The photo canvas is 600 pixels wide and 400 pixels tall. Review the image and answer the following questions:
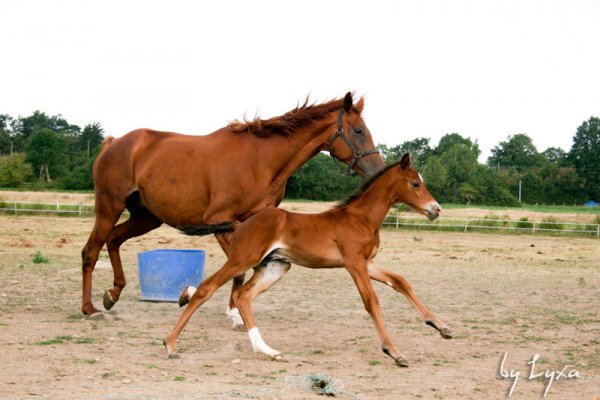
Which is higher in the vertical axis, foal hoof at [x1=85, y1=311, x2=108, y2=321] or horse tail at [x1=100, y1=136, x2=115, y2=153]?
horse tail at [x1=100, y1=136, x2=115, y2=153]

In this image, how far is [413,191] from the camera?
7.06 m

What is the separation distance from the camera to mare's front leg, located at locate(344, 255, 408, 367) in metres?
6.32

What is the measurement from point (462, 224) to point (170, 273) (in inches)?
892

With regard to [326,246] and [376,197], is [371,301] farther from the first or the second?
[376,197]

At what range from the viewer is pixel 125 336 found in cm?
751

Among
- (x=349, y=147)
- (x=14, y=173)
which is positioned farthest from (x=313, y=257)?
(x=14, y=173)

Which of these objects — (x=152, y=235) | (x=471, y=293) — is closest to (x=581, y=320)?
(x=471, y=293)

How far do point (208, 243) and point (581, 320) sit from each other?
14.8 m

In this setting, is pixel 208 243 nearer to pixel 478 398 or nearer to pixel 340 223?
pixel 340 223

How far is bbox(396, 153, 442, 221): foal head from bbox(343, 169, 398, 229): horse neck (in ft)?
0.23

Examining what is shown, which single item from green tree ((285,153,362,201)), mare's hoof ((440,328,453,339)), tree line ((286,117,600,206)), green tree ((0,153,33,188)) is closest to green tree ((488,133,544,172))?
tree line ((286,117,600,206))

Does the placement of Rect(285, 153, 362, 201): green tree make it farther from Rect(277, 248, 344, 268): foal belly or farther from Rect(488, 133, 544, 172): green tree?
Rect(488, 133, 544, 172): green tree

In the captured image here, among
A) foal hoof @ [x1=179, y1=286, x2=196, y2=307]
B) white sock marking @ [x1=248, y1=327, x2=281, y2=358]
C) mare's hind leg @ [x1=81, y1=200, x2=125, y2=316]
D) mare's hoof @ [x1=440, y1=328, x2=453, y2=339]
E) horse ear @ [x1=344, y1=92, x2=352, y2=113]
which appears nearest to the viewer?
white sock marking @ [x1=248, y1=327, x2=281, y2=358]

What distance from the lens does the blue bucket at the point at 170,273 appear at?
1002 centimetres
